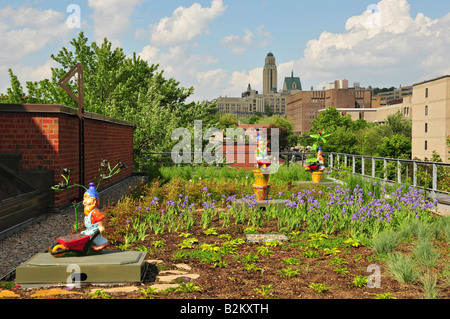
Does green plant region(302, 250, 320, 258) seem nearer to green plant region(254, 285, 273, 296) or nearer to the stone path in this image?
green plant region(254, 285, 273, 296)

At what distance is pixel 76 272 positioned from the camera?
16.8 feet

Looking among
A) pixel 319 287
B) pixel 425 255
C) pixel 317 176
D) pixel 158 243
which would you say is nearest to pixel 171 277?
pixel 158 243

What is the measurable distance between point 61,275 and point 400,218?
252 inches

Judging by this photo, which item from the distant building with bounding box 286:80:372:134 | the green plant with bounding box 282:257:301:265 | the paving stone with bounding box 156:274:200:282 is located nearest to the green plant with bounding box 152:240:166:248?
the paving stone with bounding box 156:274:200:282

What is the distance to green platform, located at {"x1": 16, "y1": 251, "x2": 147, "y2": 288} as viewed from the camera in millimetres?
5094

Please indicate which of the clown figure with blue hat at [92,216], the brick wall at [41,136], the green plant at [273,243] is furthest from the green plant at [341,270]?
the brick wall at [41,136]

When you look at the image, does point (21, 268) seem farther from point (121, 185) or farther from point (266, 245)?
point (121, 185)

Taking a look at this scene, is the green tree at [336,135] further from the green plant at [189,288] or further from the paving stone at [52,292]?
the paving stone at [52,292]

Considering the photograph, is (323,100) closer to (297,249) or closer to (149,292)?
(297,249)

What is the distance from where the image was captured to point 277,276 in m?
5.36

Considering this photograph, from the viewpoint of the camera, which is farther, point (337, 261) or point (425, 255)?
point (337, 261)

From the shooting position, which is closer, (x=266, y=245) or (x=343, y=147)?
(x=266, y=245)

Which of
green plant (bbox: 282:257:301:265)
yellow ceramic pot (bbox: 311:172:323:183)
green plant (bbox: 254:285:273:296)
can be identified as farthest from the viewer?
yellow ceramic pot (bbox: 311:172:323:183)
